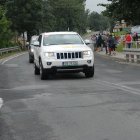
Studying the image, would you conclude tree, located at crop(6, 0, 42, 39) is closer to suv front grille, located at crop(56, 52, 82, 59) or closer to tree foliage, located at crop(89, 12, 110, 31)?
suv front grille, located at crop(56, 52, 82, 59)

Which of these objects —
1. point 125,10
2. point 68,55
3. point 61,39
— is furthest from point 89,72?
point 125,10

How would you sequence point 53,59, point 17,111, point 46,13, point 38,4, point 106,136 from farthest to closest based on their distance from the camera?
point 46,13 → point 38,4 → point 53,59 → point 17,111 → point 106,136

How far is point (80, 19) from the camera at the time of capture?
145125 millimetres

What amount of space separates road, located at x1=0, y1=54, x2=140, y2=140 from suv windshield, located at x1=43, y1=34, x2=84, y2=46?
356 centimetres

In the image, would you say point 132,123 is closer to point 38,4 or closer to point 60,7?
point 38,4

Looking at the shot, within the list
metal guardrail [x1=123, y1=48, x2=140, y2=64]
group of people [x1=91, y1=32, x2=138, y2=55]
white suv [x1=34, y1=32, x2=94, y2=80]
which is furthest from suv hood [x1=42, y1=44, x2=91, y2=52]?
group of people [x1=91, y1=32, x2=138, y2=55]

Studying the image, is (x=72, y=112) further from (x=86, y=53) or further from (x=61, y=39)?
(x=61, y=39)

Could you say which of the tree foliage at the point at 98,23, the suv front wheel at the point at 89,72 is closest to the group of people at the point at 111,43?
the suv front wheel at the point at 89,72

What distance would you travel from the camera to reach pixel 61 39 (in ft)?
61.7

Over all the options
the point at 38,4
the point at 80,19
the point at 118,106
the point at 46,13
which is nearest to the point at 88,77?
the point at 118,106

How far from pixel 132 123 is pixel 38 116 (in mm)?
1962

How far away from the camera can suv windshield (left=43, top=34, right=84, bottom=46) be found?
61.1 feet

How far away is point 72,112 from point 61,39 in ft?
30.2

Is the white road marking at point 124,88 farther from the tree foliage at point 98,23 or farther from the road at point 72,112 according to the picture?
the tree foliage at point 98,23
